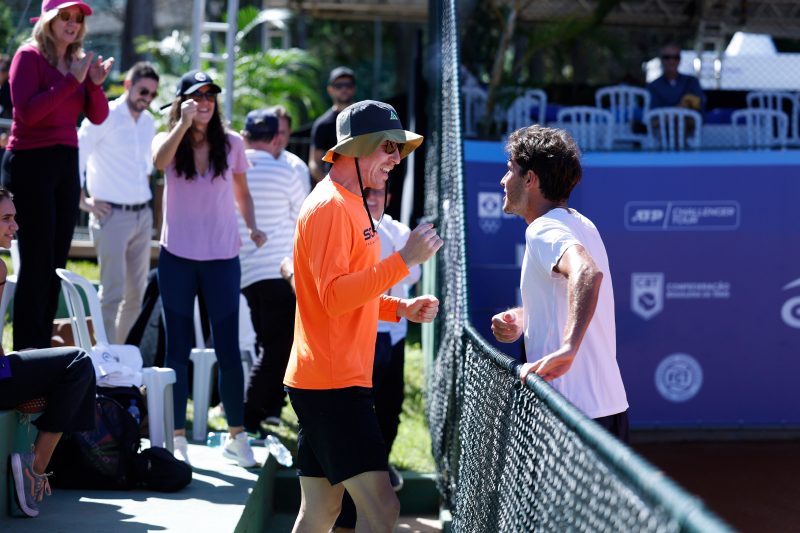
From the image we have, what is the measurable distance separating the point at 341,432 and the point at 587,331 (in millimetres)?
897

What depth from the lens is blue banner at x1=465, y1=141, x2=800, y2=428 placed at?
885 centimetres

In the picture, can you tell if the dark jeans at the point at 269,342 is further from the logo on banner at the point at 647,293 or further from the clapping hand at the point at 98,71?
the logo on banner at the point at 647,293

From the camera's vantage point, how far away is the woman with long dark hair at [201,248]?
224 inches

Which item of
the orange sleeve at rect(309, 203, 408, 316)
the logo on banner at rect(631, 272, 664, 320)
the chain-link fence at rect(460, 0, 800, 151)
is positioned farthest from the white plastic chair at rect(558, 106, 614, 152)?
the orange sleeve at rect(309, 203, 408, 316)

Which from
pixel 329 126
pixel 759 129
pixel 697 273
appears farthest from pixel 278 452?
pixel 759 129

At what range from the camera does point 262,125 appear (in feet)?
22.7

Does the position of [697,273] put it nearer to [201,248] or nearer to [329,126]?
[329,126]

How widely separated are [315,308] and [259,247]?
2662mm

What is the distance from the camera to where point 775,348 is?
29.5 ft

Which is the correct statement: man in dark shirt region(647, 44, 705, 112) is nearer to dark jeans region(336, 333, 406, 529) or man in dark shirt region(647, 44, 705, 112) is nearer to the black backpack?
dark jeans region(336, 333, 406, 529)

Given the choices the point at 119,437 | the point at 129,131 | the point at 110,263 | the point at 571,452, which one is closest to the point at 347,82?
the point at 129,131

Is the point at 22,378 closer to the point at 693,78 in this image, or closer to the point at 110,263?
the point at 110,263

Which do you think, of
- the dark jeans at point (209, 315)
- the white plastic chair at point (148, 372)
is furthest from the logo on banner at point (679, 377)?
the white plastic chair at point (148, 372)

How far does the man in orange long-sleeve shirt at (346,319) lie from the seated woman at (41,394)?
3.68ft
